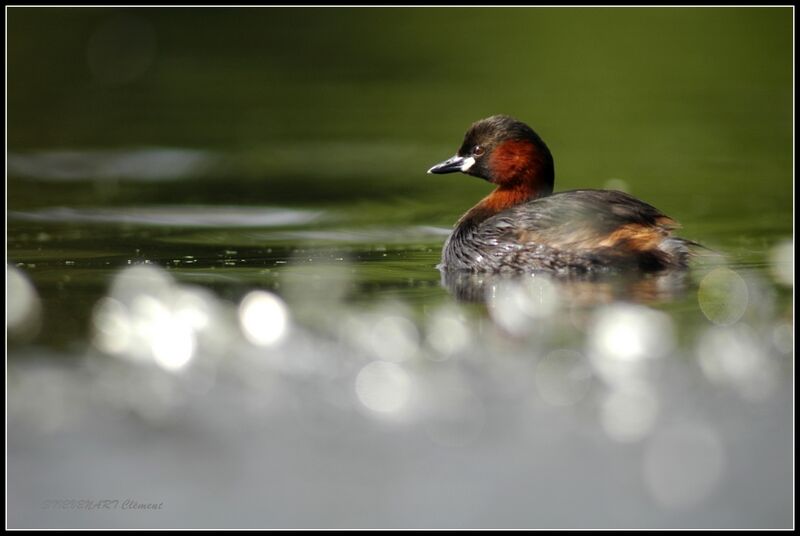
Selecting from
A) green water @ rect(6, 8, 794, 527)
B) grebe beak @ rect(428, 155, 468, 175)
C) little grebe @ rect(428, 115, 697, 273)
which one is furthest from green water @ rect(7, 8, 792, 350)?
grebe beak @ rect(428, 155, 468, 175)

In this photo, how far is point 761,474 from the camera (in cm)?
459

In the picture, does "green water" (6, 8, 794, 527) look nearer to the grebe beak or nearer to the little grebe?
the little grebe

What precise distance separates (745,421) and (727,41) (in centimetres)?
1403

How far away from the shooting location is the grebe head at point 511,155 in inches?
323

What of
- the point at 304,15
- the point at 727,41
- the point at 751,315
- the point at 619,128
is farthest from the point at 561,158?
the point at 304,15

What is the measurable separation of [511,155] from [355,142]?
15.4 ft

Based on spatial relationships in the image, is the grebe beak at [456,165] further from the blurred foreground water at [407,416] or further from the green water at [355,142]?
the blurred foreground water at [407,416]

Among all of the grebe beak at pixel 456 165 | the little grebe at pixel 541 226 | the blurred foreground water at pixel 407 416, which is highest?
the grebe beak at pixel 456 165

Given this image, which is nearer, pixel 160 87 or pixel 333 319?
pixel 333 319

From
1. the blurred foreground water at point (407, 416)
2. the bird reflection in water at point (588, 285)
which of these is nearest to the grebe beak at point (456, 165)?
the bird reflection in water at point (588, 285)

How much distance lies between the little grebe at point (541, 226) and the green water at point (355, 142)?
301mm

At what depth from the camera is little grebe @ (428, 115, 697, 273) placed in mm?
7355

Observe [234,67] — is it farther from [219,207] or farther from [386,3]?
[219,207]

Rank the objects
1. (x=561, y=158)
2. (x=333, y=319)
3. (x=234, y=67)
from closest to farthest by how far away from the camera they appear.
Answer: (x=333, y=319) < (x=561, y=158) < (x=234, y=67)
